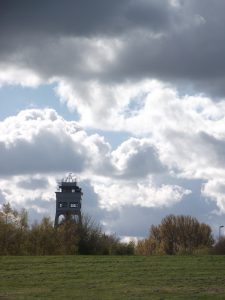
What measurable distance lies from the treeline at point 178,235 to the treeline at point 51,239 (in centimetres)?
2757

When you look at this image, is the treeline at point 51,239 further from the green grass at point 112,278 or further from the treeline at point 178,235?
the treeline at point 178,235

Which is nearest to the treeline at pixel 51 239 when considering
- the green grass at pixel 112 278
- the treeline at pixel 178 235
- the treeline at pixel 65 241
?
the treeline at pixel 65 241

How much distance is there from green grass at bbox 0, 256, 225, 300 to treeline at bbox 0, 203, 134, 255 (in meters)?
16.3

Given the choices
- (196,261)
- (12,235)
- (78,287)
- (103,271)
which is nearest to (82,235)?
(12,235)

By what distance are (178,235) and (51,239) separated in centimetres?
3805

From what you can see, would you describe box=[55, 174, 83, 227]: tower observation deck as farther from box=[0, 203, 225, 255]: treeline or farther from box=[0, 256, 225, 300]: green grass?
box=[0, 256, 225, 300]: green grass

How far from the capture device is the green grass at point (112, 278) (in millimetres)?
20672

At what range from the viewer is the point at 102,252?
46750mm

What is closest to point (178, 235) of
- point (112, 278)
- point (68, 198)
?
point (68, 198)

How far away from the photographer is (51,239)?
61.0 meters

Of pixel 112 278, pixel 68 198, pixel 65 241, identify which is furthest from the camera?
pixel 68 198

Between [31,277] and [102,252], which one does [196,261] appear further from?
[102,252]

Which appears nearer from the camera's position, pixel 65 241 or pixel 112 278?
pixel 112 278

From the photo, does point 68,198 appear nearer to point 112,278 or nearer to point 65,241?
point 65,241
